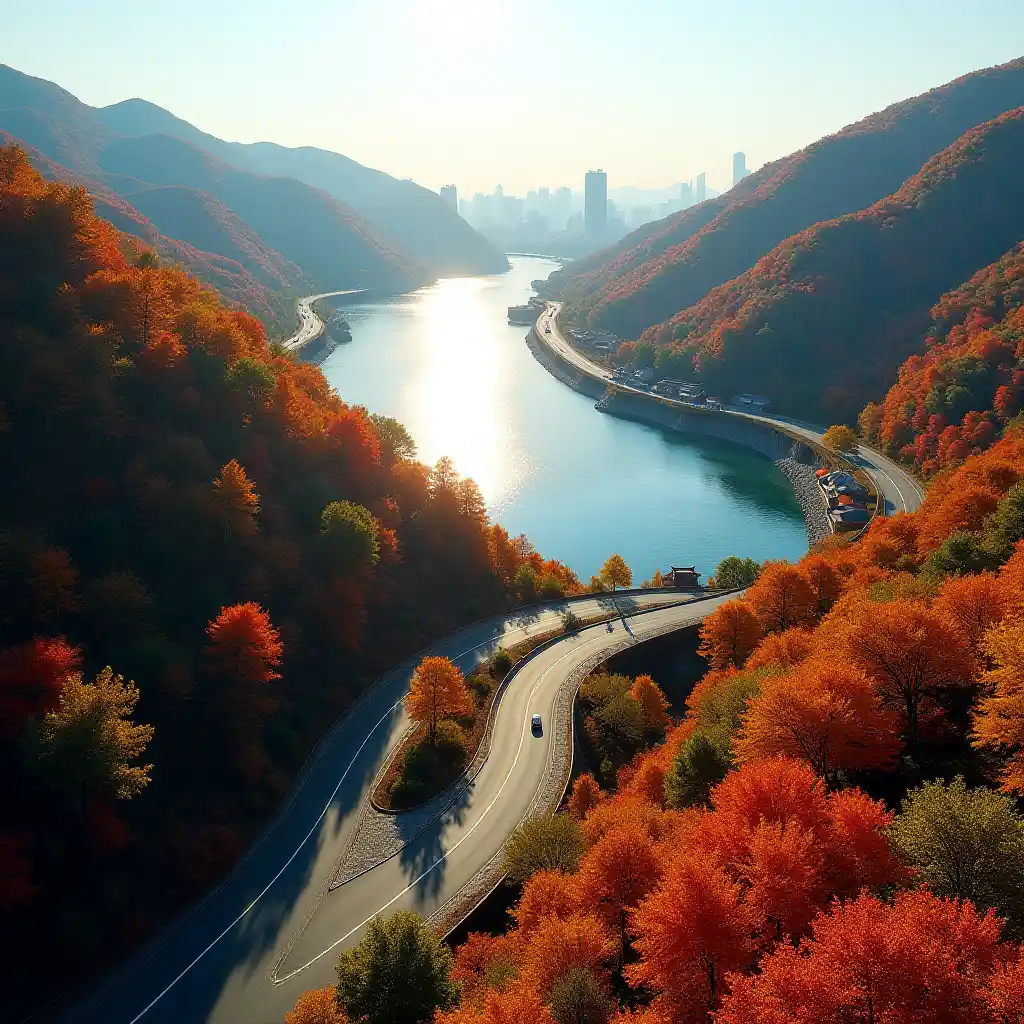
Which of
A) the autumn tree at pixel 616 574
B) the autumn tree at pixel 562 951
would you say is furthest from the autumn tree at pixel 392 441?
the autumn tree at pixel 562 951

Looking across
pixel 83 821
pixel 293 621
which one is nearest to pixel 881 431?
pixel 293 621

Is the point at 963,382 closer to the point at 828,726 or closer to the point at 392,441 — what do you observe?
the point at 392,441

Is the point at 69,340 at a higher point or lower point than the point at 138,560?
higher

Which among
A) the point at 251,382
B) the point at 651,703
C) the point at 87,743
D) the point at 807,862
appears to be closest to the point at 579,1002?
the point at 807,862

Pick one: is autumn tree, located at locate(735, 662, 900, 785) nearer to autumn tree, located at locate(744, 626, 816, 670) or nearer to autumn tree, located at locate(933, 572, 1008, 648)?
autumn tree, located at locate(933, 572, 1008, 648)

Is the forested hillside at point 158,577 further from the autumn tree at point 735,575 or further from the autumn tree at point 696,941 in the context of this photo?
the autumn tree at point 696,941

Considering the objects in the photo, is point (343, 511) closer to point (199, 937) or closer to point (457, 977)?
point (199, 937)
